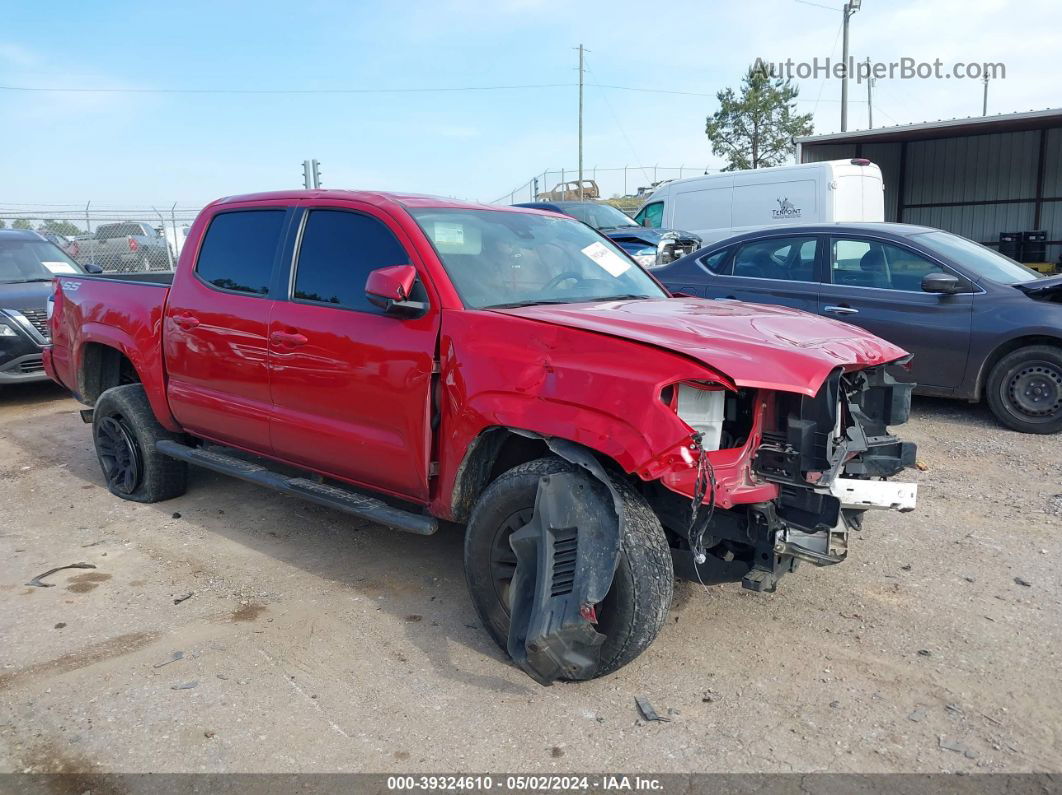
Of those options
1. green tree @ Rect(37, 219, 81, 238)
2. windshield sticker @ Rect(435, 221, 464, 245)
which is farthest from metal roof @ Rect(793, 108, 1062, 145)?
green tree @ Rect(37, 219, 81, 238)

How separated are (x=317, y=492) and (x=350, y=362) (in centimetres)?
71

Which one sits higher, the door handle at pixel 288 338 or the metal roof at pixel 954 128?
the metal roof at pixel 954 128

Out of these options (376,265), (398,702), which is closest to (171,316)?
(376,265)

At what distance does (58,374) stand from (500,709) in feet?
15.4

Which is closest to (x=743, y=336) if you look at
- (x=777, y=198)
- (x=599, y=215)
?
(x=777, y=198)

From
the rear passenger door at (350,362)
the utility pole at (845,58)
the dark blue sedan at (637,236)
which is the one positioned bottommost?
the rear passenger door at (350,362)

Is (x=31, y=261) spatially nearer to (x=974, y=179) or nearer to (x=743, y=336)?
(x=743, y=336)

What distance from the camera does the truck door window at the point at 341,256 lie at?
3887 millimetres

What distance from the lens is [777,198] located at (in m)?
12.1

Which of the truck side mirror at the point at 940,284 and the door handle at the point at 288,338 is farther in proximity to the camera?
the truck side mirror at the point at 940,284

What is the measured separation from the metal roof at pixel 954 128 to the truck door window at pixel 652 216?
432cm

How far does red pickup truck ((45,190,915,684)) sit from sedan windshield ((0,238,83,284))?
545 centimetres

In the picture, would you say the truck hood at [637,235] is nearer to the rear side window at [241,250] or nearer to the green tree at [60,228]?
the rear side window at [241,250]

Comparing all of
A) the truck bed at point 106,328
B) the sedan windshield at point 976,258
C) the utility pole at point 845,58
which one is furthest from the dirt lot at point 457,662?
the utility pole at point 845,58
